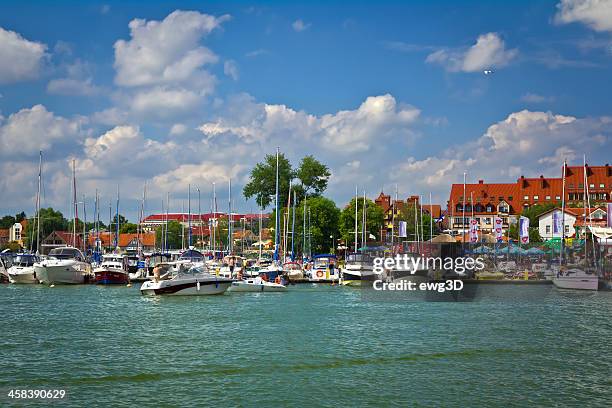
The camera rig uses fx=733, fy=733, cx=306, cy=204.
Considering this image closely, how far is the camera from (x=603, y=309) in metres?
48.0

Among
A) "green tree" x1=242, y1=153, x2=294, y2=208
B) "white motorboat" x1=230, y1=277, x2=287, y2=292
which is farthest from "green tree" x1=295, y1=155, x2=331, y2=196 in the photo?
"white motorboat" x1=230, y1=277, x2=287, y2=292

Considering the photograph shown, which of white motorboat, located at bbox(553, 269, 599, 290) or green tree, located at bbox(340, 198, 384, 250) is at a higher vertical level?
green tree, located at bbox(340, 198, 384, 250)

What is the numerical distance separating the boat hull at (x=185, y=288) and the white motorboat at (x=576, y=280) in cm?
3027

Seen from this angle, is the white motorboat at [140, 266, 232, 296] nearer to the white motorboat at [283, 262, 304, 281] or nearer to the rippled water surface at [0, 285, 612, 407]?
the rippled water surface at [0, 285, 612, 407]

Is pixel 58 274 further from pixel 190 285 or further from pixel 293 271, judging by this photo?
pixel 293 271

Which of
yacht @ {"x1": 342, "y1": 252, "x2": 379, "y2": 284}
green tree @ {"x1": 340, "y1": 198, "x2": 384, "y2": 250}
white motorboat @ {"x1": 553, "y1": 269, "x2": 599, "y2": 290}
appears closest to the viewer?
white motorboat @ {"x1": 553, "y1": 269, "x2": 599, "y2": 290}

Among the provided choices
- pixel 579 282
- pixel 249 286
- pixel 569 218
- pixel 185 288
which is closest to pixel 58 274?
pixel 249 286

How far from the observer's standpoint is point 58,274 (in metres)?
71.1

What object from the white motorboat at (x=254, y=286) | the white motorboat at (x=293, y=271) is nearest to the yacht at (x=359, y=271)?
the white motorboat at (x=293, y=271)

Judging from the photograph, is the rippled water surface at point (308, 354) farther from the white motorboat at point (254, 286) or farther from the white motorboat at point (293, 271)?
the white motorboat at point (293, 271)

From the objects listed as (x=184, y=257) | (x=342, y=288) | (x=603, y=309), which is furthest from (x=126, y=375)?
(x=184, y=257)

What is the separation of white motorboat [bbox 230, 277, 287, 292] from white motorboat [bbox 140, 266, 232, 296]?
3955 mm

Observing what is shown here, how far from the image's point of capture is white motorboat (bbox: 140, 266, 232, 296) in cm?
5459

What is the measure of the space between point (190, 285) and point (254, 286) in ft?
27.3
